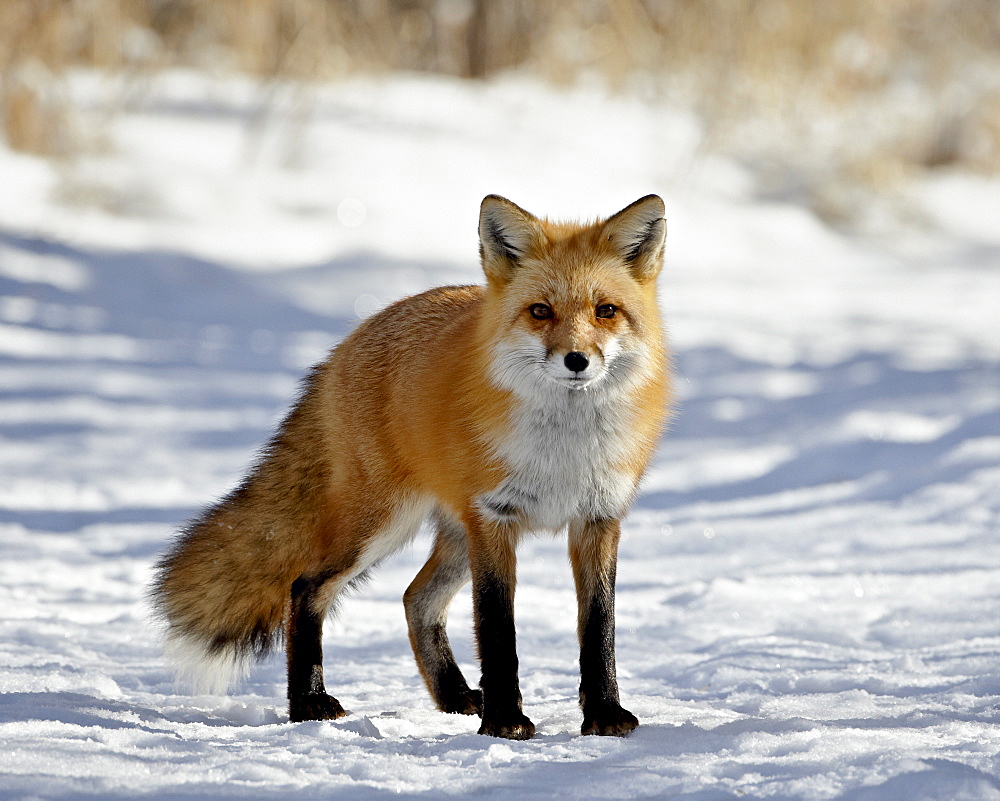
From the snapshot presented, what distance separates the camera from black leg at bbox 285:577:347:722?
3.27 metres

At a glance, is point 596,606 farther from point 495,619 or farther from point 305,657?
point 305,657

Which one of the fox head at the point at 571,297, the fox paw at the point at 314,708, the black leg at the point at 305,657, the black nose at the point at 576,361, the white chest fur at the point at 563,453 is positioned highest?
the fox head at the point at 571,297

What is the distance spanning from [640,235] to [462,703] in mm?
1577

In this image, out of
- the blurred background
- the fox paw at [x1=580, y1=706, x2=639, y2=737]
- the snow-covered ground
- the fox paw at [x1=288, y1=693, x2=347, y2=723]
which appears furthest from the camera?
the blurred background

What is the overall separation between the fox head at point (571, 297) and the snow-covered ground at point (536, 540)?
0.90 m

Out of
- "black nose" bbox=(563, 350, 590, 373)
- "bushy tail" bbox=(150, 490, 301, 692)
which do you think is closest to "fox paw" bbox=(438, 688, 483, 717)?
"bushy tail" bbox=(150, 490, 301, 692)

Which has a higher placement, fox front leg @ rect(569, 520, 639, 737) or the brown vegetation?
the brown vegetation

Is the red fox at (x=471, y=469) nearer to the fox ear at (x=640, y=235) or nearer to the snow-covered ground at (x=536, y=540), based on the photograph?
the fox ear at (x=640, y=235)

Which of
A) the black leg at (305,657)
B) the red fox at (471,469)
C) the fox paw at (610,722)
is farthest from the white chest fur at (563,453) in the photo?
the black leg at (305,657)

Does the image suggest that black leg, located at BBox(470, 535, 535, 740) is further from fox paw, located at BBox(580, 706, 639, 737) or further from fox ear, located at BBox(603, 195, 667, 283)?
fox ear, located at BBox(603, 195, 667, 283)

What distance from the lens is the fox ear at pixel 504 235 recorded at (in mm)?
3084

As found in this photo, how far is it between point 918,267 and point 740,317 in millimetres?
2607

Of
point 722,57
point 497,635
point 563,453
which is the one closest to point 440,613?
point 497,635

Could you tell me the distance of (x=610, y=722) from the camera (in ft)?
9.78
